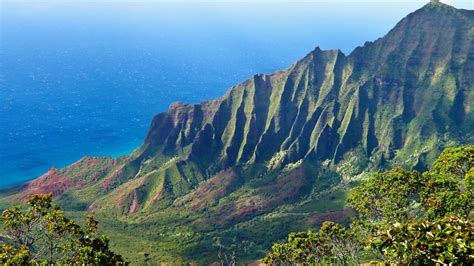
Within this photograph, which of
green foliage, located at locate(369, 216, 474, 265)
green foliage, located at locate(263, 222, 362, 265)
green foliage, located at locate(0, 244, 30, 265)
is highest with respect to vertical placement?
green foliage, located at locate(0, 244, 30, 265)

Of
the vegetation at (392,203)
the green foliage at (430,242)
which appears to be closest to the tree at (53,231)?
the green foliage at (430,242)

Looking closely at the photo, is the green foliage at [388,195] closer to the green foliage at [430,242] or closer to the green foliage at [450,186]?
the green foliage at [450,186]

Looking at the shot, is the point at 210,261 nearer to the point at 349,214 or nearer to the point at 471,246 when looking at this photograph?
the point at 349,214

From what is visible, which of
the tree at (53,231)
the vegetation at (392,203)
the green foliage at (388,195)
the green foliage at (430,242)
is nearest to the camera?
the green foliage at (430,242)

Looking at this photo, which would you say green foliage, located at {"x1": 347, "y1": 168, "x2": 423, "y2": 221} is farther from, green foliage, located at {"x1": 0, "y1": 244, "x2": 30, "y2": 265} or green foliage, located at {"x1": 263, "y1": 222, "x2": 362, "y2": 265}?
green foliage, located at {"x1": 0, "y1": 244, "x2": 30, "y2": 265}

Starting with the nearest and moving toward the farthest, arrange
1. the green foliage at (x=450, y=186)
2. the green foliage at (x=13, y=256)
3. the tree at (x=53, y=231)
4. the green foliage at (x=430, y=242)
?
the green foliage at (x=430, y=242) → the green foliage at (x=13, y=256) → the tree at (x=53, y=231) → the green foliage at (x=450, y=186)

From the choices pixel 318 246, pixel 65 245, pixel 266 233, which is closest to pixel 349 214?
pixel 266 233

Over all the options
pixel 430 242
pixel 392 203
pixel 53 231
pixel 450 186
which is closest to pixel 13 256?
pixel 53 231

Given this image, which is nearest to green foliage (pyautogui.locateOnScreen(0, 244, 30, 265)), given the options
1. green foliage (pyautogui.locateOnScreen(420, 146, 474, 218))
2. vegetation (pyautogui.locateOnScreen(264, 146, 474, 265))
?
vegetation (pyautogui.locateOnScreen(264, 146, 474, 265))
